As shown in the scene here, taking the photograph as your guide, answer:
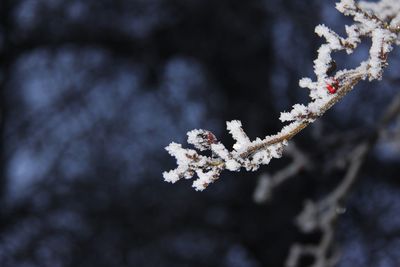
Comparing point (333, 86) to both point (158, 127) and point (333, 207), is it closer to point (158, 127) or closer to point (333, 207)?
point (333, 207)

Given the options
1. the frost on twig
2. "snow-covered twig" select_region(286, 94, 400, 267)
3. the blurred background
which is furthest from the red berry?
the blurred background

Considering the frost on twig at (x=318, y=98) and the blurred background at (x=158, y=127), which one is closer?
the frost on twig at (x=318, y=98)

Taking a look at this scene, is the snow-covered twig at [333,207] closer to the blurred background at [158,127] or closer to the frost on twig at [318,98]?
the frost on twig at [318,98]

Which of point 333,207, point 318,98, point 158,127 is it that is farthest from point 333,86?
point 158,127

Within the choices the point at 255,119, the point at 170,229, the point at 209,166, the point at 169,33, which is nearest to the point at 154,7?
the point at 169,33

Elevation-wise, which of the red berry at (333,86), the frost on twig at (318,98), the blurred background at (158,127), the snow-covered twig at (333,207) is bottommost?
the red berry at (333,86)

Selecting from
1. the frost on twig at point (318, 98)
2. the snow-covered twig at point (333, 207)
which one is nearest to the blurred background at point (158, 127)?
the snow-covered twig at point (333, 207)
